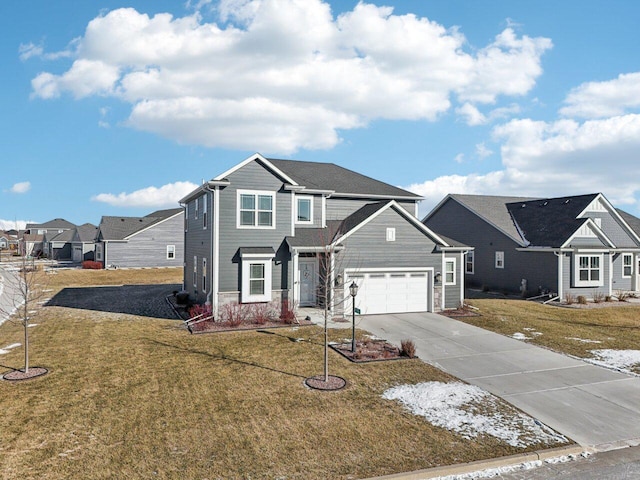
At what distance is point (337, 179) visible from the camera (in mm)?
26391

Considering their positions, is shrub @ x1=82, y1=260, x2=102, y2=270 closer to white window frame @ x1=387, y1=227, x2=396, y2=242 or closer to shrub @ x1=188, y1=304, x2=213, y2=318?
shrub @ x1=188, y1=304, x2=213, y2=318

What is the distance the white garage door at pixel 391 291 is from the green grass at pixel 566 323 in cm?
253

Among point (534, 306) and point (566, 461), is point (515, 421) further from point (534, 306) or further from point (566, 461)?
point (534, 306)

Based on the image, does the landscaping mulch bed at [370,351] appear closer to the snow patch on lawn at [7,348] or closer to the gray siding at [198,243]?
the gray siding at [198,243]

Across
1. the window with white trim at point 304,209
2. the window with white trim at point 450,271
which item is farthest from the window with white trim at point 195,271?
the window with white trim at point 450,271

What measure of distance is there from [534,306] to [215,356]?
742 inches

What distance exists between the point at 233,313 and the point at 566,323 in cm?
1507

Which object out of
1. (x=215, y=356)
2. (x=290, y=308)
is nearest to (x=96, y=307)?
(x=290, y=308)

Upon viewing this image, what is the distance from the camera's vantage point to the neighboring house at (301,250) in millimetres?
18766

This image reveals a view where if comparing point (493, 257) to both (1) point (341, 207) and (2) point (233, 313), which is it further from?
(2) point (233, 313)

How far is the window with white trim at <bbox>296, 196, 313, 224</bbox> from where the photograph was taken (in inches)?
845

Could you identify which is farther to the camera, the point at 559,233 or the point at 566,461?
the point at 559,233

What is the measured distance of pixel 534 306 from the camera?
79.3ft

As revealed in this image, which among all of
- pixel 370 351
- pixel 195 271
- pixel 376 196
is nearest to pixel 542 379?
pixel 370 351
